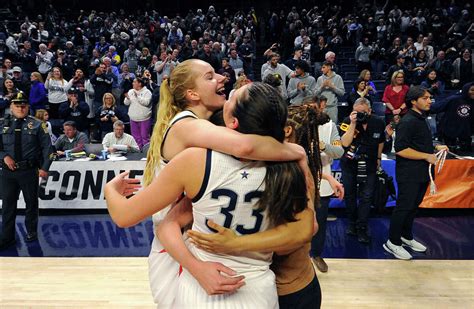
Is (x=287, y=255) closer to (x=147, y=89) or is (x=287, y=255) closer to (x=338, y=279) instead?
(x=338, y=279)

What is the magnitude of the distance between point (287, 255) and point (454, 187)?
4759 millimetres

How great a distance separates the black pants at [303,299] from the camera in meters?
1.86

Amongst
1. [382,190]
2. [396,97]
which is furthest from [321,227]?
[396,97]

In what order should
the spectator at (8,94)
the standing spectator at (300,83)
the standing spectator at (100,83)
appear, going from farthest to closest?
the standing spectator at (100,83) → the spectator at (8,94) → the standing spectator at (300,83)

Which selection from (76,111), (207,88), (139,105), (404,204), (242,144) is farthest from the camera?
(76,111)

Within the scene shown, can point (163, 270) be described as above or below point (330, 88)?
above

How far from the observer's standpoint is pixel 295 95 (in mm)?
8336

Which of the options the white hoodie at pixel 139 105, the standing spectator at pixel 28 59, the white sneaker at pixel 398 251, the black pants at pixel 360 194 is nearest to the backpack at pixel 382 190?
the black pants at pixel 360 194

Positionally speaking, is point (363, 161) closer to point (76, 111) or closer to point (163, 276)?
point (163, 276)

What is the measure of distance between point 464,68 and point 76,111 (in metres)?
8.16

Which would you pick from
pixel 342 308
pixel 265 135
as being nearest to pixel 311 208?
pixel 265 135

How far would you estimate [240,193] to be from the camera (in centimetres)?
146

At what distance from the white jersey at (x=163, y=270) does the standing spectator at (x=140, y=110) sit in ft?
22.2

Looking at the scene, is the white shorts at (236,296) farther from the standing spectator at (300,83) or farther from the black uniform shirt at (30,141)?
the standing spectator at (300,83)
